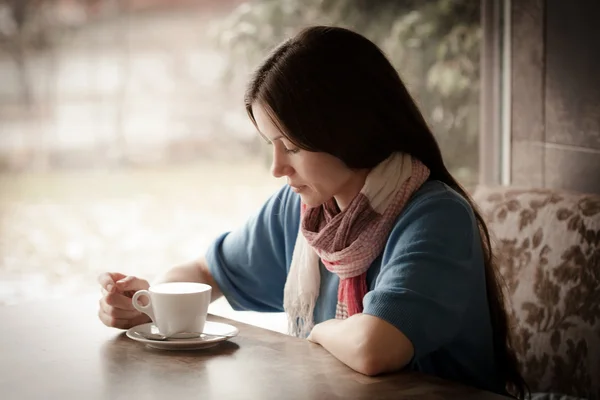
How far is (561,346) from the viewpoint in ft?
6.08

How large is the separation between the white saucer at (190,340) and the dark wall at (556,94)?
43.0 inches

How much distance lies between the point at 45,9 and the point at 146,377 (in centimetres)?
158

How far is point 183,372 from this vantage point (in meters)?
1.28

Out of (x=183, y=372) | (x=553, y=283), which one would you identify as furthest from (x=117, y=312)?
(x=553, y=283)

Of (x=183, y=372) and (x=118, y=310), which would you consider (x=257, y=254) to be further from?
(x=183, y=372)

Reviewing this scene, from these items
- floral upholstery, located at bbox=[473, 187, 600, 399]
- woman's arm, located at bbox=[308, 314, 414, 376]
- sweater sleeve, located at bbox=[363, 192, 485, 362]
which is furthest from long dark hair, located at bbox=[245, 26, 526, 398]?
woman's arm, located at bbox=[308, 314, 414, 376]

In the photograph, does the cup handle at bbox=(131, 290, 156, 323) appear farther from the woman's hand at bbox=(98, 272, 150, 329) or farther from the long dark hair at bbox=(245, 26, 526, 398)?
the long dark hair at bbox=(245, 26, 526, 398)

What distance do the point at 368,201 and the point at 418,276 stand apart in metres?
0.23

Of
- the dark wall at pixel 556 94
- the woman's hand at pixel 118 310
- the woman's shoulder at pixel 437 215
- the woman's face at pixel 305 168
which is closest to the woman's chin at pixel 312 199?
the woman's face at pixel 305 168

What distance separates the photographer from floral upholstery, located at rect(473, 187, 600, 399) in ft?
5.97

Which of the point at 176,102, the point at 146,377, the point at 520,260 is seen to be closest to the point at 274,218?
the point at 520,260

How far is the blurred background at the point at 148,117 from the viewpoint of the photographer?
8.39 feet

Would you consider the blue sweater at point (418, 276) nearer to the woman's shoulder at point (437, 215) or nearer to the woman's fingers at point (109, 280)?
the woman's shoulder at point (437, 215)

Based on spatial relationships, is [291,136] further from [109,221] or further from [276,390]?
[109,221]
